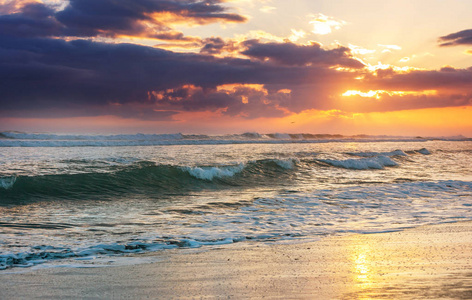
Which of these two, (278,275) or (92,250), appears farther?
(92,250)

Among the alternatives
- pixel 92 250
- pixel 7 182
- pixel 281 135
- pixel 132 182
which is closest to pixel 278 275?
pixel 92 250

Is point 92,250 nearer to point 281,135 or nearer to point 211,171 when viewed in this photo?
point 211,171

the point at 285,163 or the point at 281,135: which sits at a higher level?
the point at 281,135

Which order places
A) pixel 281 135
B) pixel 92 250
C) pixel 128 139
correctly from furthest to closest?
pixel 281 135 → pixel 128 139 → pixel 92 250

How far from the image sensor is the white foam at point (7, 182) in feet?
45.0

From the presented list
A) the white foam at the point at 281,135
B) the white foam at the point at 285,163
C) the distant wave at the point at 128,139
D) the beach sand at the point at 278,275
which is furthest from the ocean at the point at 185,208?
the white foam at the point at 281,135

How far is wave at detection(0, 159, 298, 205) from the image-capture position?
1377 cm

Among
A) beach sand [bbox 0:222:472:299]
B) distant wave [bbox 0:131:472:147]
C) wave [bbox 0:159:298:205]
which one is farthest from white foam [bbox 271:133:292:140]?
beach sand [bbox 0:222:472:299]

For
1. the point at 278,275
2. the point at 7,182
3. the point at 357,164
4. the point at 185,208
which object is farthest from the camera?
the point at 357,164

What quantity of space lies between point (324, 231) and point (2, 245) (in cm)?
575

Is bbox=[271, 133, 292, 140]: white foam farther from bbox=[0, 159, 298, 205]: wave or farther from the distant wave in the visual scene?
bbox=[0, 159, 298, 205]: wave

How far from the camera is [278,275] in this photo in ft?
17.4

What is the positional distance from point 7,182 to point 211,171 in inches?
321

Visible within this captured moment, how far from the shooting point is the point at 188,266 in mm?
5812
